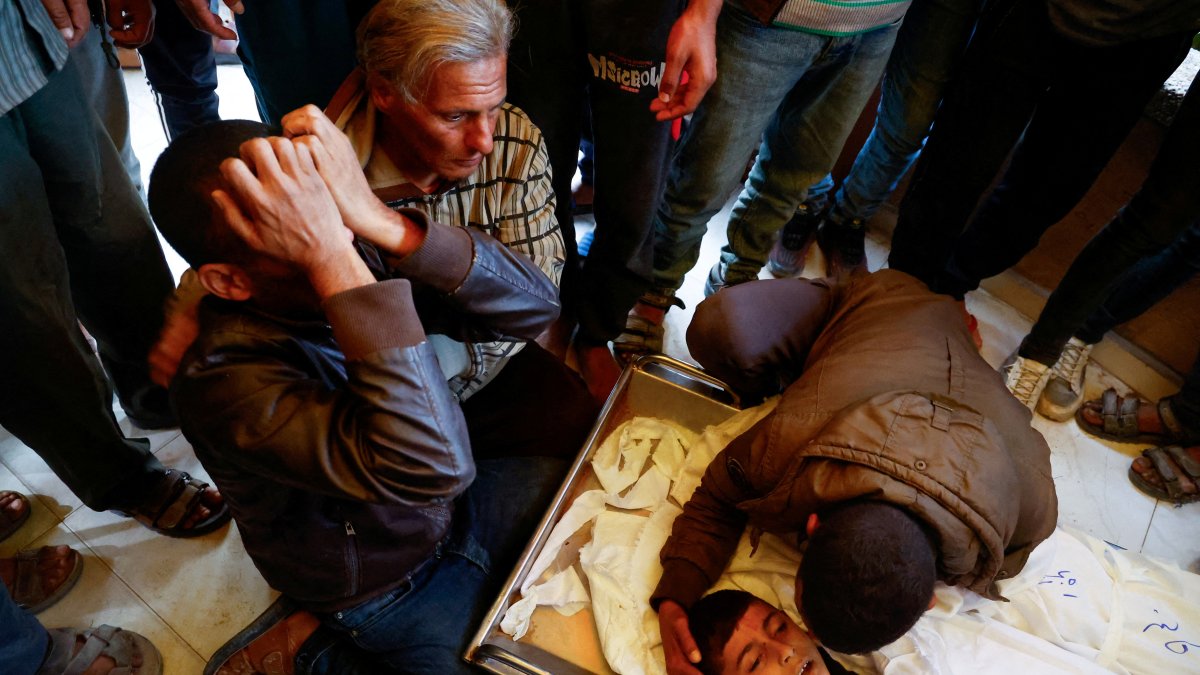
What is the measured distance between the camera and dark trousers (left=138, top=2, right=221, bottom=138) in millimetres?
1933

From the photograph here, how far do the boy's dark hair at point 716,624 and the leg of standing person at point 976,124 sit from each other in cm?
124

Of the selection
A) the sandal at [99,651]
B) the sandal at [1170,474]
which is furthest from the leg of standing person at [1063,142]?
the sandal at [99,651]

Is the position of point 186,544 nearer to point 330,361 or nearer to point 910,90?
point 330,361

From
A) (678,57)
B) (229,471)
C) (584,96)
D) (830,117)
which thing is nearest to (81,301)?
(229,471)

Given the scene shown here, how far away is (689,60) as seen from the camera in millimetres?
1365

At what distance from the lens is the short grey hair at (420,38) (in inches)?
41.9

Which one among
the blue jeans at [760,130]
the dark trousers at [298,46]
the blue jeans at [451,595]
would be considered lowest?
the blue jeans at [451,595]

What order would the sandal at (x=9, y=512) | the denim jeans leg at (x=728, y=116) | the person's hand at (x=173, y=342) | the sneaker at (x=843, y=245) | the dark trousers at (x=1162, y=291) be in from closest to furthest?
the person's hand at (x=173, y=342) < the denim jeans leg at (x=728, y=116) < the sandal at (x=9, y=512) < the dark trousers at (x=1162, y=291) < the sneaker at (x=843, y=245)

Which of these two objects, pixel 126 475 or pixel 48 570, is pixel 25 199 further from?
pixel 48 570

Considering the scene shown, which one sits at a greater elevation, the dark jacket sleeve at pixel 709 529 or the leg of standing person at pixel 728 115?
the leg of standing person at pixel 728 115

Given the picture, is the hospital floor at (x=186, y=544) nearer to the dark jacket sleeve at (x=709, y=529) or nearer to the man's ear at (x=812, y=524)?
the dark jacket sleeve at (x=709, y=529)

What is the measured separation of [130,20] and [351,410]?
35.8 inches

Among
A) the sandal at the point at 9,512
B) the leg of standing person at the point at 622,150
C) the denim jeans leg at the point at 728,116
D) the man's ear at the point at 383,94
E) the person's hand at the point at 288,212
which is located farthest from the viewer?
the sandal at the point at 9,512

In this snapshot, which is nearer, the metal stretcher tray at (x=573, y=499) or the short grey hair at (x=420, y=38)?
the short grey hair at (x=420, y=38)
